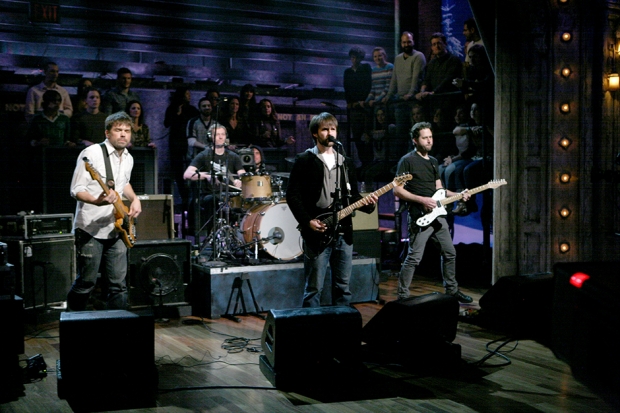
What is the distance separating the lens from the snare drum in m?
7.57

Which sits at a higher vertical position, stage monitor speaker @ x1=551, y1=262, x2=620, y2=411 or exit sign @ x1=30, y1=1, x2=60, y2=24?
exit sign @ x1=30, y1=1, x2=60, y2=24

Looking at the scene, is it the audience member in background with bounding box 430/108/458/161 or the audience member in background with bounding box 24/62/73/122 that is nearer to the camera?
the audience member in background with bounding box 24/62/73/122

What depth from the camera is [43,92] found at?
32.8 ft

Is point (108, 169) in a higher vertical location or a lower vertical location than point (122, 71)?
lower

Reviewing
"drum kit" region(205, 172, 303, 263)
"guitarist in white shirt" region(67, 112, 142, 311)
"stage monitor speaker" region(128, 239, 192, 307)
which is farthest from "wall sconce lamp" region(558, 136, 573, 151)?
"guitarist in white shirt" region(67, 112, 142, 311)

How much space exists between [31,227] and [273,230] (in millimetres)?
2512

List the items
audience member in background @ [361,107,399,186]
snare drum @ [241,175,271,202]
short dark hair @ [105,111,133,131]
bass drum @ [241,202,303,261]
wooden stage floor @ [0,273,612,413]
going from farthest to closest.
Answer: audience member in background @ [361,107,399,186] → snare drum @ [241,175,271,202] → bass drum @ [241,202,303,261] → short dark hair @ [105,111,133,131] → wooden stage floor @ [0,273,612,413]

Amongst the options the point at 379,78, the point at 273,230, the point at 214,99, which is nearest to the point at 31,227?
the point at 273,230

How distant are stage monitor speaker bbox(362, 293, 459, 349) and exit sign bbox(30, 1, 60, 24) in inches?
317

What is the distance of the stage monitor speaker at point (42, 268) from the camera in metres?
6.47

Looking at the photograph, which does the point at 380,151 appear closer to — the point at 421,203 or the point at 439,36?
the point at 439,36

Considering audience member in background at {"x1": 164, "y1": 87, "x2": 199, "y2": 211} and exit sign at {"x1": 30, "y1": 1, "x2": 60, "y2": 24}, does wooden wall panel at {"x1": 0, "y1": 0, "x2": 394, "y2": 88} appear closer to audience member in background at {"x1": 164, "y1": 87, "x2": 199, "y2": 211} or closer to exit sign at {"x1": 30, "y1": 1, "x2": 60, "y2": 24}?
exit sign at {"x1": 30, "y1": 1, "x2": 60, "y2": 24}

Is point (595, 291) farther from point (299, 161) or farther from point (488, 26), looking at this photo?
point (488, 26)

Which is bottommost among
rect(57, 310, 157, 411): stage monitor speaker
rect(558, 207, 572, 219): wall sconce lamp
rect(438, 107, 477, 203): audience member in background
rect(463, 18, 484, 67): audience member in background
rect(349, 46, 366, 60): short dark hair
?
rect(57, 310, 157, 411): stage monitor speaker
